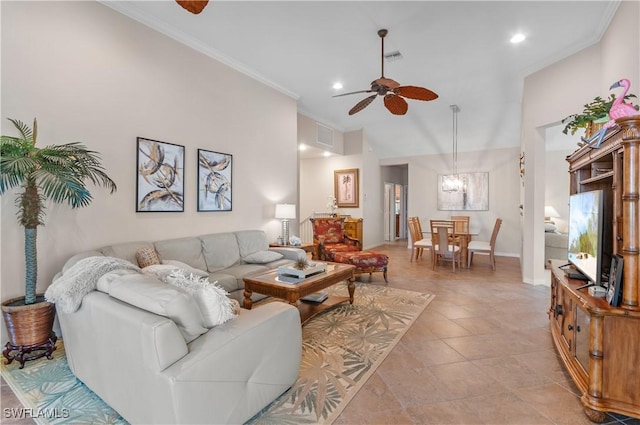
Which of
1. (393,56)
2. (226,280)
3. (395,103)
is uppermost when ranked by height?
(393,56)

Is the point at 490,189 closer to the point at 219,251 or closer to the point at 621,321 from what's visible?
the point at 621,321

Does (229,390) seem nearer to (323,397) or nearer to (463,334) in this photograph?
(323,397)

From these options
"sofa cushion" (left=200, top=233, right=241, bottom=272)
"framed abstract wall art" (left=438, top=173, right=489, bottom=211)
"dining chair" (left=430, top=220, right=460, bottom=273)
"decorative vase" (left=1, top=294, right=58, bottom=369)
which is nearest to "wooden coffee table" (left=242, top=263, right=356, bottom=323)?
"sofa cushion" (left=200, top=233, right=241, bottom=272)

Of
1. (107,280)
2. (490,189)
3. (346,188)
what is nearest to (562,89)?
(490,189)

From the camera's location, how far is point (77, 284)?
5.87 ft

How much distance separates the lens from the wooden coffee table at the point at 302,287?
9.38 feet

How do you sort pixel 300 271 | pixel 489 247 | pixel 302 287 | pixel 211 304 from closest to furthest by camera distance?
1. pixel 211 304
2. pixel 302 287
3. pixel 300 271
4. pixel 489 247

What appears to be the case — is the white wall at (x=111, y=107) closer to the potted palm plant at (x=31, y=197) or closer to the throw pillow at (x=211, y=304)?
the potted palm plant at (x=31, y=197)

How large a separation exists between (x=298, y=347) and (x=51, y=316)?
209 cm

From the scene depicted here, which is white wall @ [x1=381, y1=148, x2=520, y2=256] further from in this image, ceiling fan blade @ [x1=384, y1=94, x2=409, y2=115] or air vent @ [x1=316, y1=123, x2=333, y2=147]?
ceiling fan blade @ [x1=384, y1=94, x2=409, y2=115]

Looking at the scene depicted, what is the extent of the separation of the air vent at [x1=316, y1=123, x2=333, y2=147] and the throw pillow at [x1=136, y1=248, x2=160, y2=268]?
4.67m

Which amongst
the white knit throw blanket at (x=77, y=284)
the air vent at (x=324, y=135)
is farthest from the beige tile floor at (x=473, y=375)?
the air vent at (x=324, y=135)

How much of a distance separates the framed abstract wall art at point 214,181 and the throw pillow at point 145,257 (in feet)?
3.54

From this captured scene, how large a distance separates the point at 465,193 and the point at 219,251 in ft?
22.0
